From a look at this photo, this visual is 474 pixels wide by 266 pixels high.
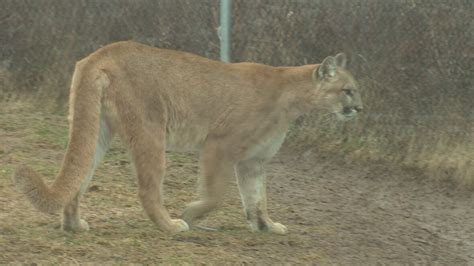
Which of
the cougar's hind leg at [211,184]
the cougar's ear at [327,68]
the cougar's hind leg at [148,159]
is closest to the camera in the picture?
the cougar's hind leg at [148,159]

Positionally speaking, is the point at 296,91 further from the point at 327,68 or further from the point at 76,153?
the point at 76,153

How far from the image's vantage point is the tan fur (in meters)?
5.72

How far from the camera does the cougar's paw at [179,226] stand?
602cm

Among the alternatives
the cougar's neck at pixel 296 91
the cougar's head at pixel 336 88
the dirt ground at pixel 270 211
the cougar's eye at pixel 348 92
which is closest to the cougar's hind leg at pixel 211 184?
the dirt ground at pixel 270 211

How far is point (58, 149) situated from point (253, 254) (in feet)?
10.3

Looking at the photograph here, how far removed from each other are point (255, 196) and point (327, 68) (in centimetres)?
105

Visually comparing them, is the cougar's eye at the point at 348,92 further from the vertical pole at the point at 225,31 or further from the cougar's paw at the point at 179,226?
the vertical pole at the point at 225,31

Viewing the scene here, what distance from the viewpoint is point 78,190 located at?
5.64 meters

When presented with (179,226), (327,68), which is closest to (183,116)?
(179,226)

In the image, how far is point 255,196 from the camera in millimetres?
6535

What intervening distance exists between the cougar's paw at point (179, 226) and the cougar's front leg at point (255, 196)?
56 centimetres

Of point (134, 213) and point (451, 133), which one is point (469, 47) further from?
point (134, 213)

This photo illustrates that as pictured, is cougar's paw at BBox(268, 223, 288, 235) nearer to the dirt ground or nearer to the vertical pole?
the dirt ground

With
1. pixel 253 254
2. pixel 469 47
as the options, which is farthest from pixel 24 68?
pixel 253 254
